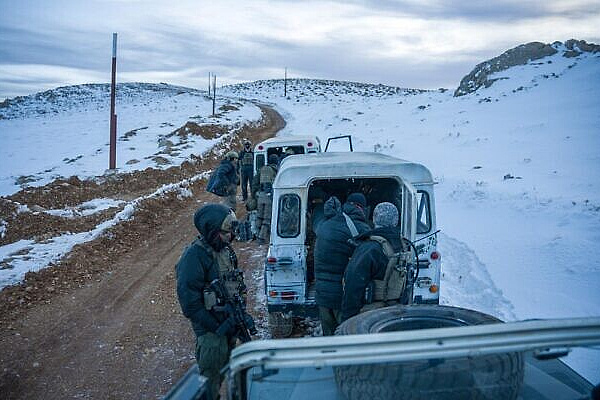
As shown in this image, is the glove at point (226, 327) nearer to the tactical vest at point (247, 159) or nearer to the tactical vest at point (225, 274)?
the tactical vest at point (225, 274)

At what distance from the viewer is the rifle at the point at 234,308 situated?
3.85 m

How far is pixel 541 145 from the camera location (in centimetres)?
1933

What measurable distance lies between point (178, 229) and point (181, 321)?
504 centimetres

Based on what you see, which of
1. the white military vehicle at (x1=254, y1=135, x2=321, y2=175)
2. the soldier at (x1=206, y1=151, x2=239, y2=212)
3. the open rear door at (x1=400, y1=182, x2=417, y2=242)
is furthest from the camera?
the white military vehicle at (x1=254, y1=135, x2=321, y2=175)

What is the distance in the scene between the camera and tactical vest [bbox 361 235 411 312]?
4086 mm

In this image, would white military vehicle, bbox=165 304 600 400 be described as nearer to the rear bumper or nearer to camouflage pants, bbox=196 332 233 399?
camouflage pants, bbox=196 332 233 399

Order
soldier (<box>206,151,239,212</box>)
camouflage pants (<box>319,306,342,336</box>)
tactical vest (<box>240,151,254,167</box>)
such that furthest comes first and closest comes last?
tactical vest (<box>240,151,254,167</box>) → soldier (<box>206,151,239,212</box>) → camouflage pants (<box>319,306,342,336</box>)

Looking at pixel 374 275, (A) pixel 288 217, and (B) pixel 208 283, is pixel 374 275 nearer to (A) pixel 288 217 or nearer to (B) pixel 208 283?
(B) pixel 208 283

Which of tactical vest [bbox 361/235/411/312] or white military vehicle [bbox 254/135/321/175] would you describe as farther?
white military vehicle [bbox 254/135/321/175]

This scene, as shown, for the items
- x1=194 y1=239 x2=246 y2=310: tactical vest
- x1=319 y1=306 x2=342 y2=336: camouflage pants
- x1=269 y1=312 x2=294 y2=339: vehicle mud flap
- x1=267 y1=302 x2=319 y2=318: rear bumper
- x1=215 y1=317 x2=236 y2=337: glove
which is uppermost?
x1=194 y1=239 x2=246 y2=310: tactical vest

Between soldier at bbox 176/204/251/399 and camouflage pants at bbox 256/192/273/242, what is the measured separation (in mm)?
5219

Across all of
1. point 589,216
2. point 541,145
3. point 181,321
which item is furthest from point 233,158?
point 541,145

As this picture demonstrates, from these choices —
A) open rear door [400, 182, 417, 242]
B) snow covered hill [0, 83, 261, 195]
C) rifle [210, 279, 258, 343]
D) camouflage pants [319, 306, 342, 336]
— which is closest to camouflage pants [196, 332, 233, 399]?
rifle [210, 279, 258, 343]

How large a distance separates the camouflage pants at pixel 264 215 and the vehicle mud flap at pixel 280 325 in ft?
10.6
